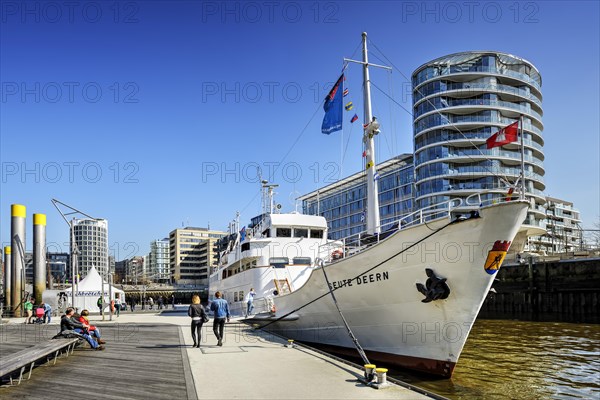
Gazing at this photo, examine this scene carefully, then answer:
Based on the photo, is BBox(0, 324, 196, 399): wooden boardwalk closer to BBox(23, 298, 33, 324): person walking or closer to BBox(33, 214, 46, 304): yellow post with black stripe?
BBox(23, 298, 33, 324): person walking

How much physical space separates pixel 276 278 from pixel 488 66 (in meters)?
55.6

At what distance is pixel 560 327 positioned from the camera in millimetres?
25016

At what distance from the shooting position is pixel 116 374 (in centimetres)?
941

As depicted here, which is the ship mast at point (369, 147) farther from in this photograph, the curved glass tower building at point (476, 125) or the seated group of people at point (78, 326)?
the curved glass tower building at point (476, 125)

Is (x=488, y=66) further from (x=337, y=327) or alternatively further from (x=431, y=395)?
(x=431, y=395)

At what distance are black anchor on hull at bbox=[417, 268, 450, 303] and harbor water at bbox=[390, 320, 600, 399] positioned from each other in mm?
2173

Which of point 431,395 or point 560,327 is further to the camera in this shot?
point 560,327

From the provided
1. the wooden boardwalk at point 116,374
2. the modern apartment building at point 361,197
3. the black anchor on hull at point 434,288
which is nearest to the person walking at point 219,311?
the wooden boardwalk at point 116,374

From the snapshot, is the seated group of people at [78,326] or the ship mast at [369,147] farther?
the ship mast at [369,147]

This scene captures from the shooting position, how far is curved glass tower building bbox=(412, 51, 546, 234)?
62500 mm

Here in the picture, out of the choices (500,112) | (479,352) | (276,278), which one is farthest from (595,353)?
(500,112)

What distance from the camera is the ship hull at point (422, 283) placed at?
1145cm

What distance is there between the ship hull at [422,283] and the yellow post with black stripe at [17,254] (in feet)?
86.9

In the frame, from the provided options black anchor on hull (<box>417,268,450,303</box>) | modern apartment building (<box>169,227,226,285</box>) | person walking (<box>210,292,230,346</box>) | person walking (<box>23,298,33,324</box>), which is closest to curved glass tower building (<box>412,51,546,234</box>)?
person walking (<box>23,298,33,324</box>)
